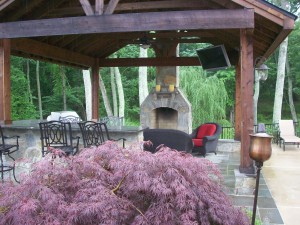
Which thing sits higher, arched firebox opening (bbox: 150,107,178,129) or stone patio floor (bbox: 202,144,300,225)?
arched firebox opening (bbox: 150,107,178,129)

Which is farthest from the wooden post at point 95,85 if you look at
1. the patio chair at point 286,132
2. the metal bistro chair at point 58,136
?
the patio chair at point 286,132

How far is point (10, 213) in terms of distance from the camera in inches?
89.9

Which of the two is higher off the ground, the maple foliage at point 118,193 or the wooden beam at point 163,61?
the wooden beam at point 163,61

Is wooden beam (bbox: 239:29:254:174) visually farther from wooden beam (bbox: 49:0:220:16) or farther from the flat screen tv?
the flat screen tv

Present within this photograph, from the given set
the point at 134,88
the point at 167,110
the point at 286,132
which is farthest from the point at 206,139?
the point at 134,88

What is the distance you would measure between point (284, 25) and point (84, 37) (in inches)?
199

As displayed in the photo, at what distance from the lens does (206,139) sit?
7.56 meters

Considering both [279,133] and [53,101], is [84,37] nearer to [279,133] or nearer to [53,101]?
[279,133]

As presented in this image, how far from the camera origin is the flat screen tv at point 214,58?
25.9 feet

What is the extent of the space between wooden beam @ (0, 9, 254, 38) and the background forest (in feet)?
40.7

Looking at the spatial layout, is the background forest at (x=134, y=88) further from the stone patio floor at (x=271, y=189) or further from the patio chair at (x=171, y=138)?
the patio chair at (x=171, y=138)

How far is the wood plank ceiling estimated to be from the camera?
4.97 metres

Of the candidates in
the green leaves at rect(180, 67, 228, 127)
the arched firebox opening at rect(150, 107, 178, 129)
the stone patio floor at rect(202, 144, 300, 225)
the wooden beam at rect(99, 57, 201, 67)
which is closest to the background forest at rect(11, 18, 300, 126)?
the green leaves at rect(180, 67, 228, 127)

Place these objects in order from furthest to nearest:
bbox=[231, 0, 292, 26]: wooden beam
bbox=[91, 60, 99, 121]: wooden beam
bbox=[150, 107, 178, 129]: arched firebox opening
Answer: bbox=[150, 107, 178, 129]: arched firebox opening < bbox=[91, 60, 99, 121]: wooden beam < bbox=[231, 0, 292, 26]: wooden beam
